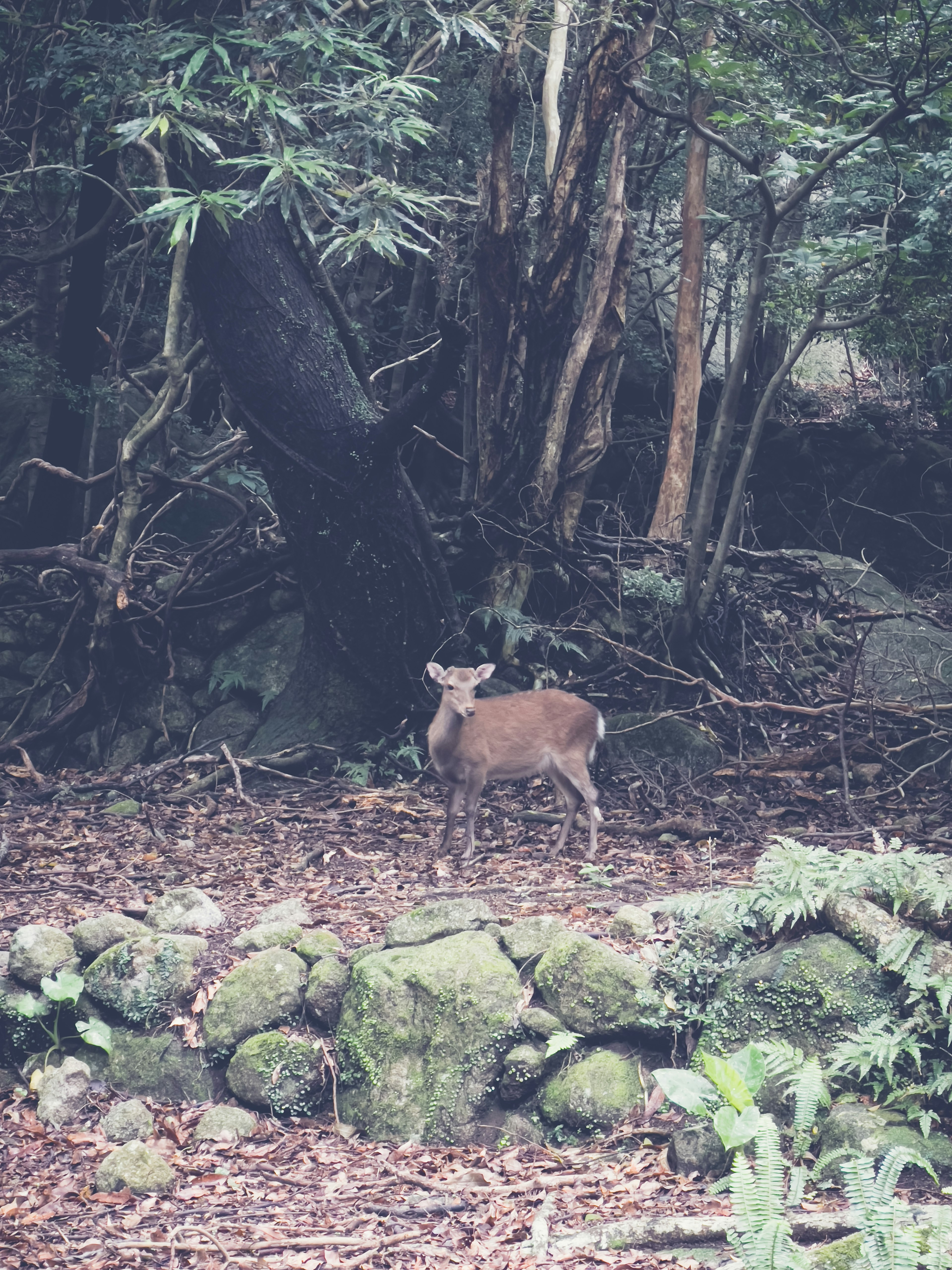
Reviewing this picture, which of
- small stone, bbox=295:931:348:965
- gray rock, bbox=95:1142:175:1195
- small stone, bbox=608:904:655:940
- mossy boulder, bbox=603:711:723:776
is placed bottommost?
gray rock, bbox=95:1142:175:1195

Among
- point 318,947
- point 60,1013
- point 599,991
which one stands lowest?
point 60,1013

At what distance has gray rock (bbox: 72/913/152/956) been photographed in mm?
5582

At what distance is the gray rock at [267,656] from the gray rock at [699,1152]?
6.16 metres

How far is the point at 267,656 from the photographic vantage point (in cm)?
1008

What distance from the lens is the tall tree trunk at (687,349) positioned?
11484mm

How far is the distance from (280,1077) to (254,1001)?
36 cm

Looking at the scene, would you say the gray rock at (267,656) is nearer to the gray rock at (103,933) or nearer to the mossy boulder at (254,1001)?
the gray rock at (103,933)

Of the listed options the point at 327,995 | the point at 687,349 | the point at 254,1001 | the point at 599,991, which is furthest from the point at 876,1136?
the point at 687,349

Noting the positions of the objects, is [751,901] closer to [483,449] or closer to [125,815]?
[125,815]

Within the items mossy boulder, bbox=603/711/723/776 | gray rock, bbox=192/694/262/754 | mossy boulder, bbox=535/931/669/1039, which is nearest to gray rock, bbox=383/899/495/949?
mossy boulder, bbox=535/931/669/1039

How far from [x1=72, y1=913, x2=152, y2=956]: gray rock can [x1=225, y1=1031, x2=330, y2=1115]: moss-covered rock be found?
89 cm

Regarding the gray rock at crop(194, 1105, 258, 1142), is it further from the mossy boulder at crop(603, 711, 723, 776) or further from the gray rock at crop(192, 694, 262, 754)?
the gray rock at crop(192, 694, 262, 754)

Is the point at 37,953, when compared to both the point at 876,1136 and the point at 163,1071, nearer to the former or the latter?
the point at 163,1071

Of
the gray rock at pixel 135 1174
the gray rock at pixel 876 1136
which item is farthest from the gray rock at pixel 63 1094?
the gray rock at pixel 876 1136
